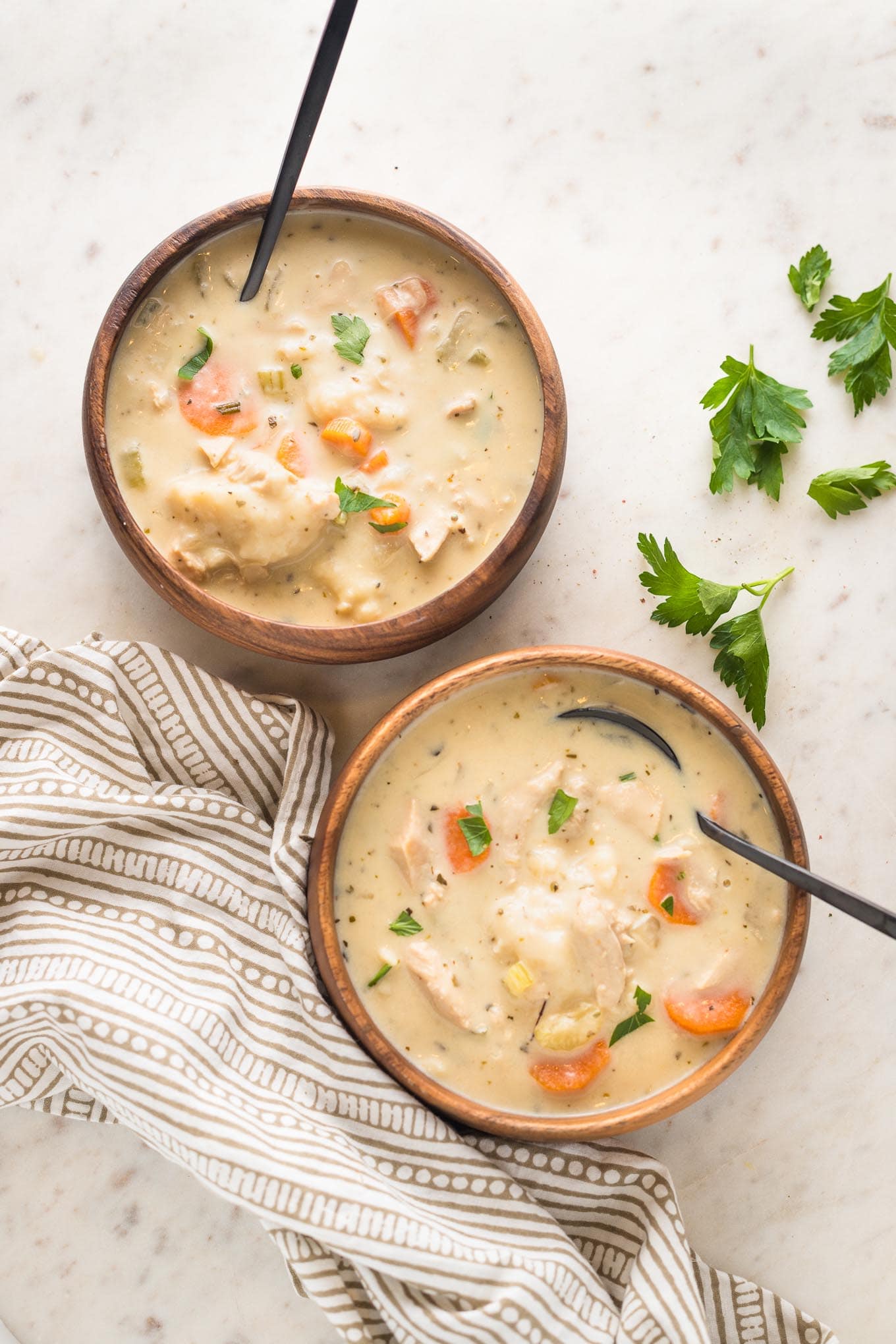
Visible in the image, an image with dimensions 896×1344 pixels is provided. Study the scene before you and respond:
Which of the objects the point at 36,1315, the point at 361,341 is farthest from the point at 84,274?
the point at 36,1315

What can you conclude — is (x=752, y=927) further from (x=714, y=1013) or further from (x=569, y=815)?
(x=569, y=815)

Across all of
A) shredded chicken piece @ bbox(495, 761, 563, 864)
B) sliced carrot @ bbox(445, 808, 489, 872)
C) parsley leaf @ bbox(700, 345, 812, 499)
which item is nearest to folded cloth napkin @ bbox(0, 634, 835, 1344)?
sliced carrot @ bbox(445, 808, 489, 872)

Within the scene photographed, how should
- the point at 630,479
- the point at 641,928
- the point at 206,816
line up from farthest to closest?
the point at 630,479 → the point at 206,816 → the point at 641,928

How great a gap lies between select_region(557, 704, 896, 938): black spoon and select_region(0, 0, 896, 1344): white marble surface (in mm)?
363

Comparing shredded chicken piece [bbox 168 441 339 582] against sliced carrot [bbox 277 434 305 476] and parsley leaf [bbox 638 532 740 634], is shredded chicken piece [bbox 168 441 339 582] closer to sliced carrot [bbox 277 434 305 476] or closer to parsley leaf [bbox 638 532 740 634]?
sliced carrot [bbox 277 434 305 476]

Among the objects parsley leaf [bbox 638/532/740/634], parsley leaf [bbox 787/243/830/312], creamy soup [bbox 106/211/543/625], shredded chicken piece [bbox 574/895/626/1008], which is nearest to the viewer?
shredded chicken piece [bbox 574/895/626/1008]

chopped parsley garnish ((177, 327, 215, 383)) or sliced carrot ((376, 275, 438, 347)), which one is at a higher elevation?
sliced carrot ((376, 275, 438, 347))

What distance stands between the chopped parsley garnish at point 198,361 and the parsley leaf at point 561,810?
109 centimetres

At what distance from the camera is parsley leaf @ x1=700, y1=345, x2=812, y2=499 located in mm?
2627

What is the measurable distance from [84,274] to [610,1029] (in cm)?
196

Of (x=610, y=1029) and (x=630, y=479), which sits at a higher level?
(x=630, y=479)

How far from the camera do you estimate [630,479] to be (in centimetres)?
271

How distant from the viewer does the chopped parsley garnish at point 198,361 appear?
2.39 m

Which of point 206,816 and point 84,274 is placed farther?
point 84,274
